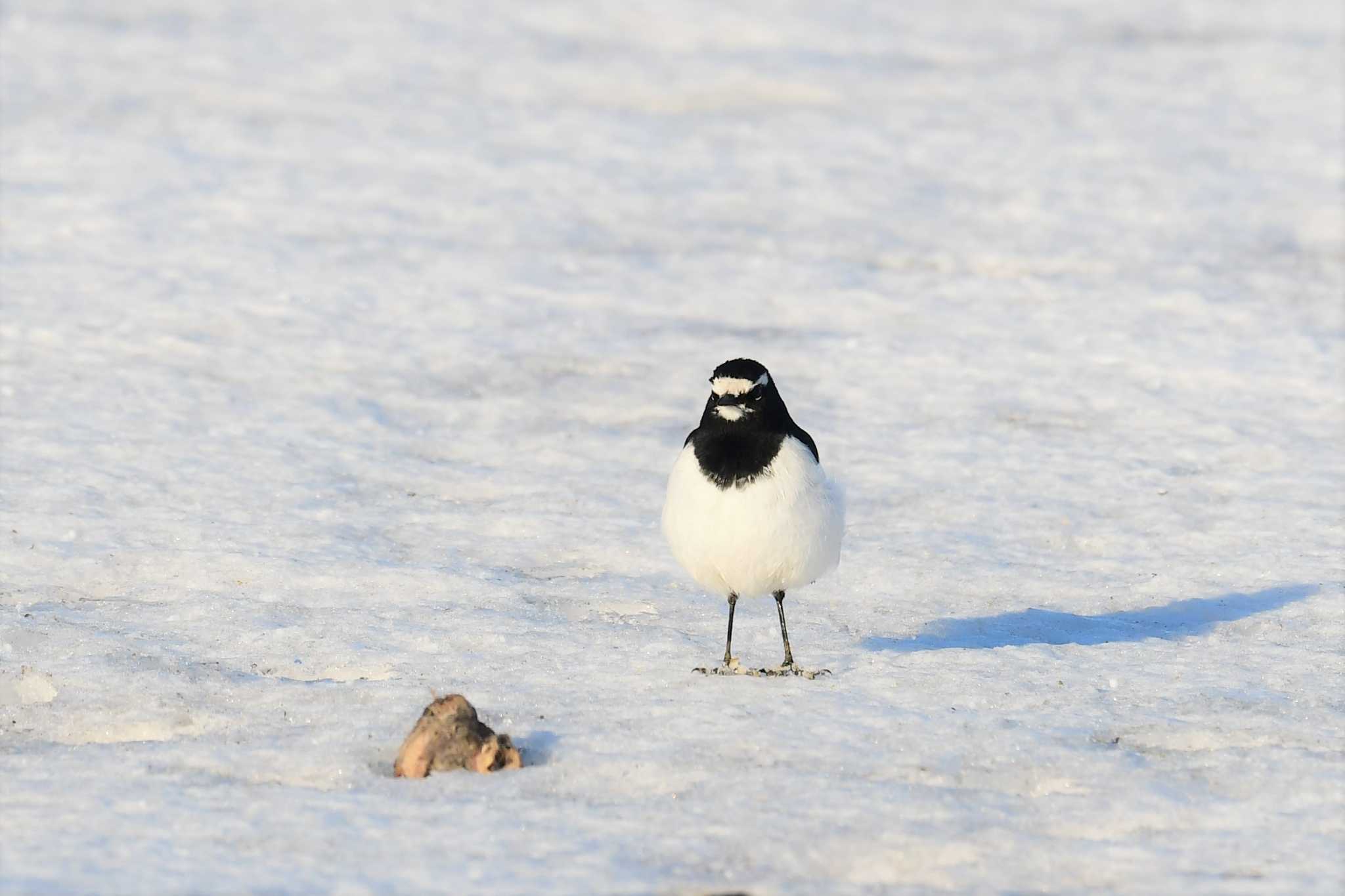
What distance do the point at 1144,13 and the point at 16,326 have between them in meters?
13.2

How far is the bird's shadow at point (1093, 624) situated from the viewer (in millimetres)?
5930

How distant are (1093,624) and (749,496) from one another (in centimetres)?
167

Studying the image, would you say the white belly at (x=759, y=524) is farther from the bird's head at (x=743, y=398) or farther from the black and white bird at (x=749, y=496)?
the bird's head at (x=743, y=398)

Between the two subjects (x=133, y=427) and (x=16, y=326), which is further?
(x=16, y=326)

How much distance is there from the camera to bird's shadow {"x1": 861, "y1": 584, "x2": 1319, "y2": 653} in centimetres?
593

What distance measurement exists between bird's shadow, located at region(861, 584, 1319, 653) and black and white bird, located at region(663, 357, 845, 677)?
64cm

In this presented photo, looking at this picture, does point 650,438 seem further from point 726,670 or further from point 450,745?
point 450,745

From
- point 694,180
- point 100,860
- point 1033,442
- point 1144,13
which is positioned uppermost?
point 1144,13

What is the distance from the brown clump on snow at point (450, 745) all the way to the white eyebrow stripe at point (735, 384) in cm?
138

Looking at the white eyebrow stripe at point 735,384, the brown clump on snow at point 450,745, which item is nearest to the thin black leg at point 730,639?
the white eyebrow stripe at point 735,384

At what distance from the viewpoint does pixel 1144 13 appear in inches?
711

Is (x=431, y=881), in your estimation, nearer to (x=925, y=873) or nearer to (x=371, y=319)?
(x=925, y=873)

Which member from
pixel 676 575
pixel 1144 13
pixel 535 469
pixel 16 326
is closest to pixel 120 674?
pixel 676 575

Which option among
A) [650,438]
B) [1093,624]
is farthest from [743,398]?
[650,438]
